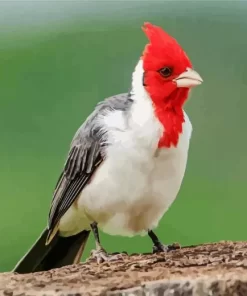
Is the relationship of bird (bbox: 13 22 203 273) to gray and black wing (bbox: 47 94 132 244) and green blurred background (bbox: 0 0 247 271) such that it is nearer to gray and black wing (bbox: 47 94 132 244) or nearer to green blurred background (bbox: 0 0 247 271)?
gray and black wing (bbox: 47 94 132 244)

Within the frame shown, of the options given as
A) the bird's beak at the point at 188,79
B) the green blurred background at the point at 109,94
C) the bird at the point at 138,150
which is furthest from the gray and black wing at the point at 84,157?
the green blurred background at the point at 109,94

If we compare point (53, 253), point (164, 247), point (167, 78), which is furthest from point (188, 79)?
point (53, 253)

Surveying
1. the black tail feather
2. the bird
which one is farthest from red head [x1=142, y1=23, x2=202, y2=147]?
the black tail feather

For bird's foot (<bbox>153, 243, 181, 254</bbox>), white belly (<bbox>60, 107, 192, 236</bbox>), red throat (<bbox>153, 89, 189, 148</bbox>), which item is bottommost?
bird's foot (<bbox>153, 243, 181, 254</bbox>)

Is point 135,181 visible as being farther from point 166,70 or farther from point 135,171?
point 166,70

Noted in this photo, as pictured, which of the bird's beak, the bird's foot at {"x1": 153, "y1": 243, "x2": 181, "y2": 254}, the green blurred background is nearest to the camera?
the bird's beak

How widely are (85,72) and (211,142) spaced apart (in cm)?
37

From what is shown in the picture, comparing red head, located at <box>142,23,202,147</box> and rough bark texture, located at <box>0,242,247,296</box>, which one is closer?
rough bark texture, located at <box>0,242,247,296</box>

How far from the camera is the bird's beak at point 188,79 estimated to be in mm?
1263

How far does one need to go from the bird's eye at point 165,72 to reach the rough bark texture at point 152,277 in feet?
0.98

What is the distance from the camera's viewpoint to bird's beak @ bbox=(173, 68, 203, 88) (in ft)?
4.14

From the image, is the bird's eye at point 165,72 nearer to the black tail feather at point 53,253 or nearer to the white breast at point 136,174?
the white breast at point 136,174

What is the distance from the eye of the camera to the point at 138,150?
1294 millimetres

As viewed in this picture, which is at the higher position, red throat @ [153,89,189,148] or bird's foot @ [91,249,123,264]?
red throat @ [153,89,189,148]
